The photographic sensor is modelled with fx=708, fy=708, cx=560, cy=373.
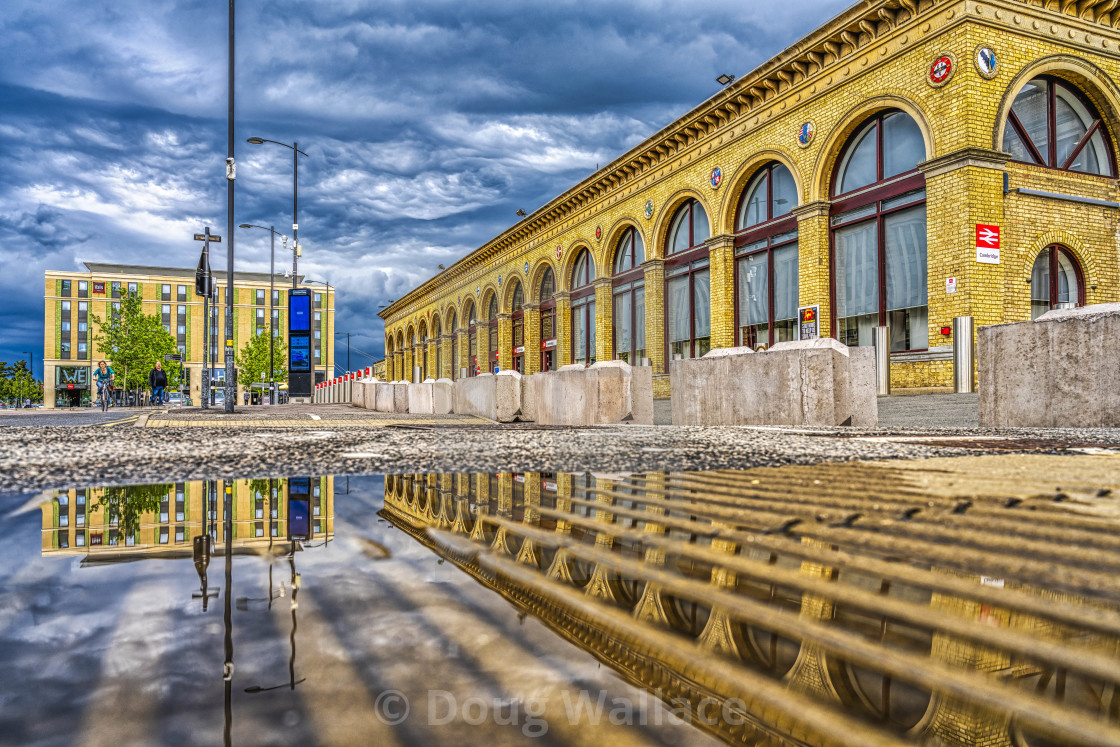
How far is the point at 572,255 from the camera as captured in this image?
31.3 m

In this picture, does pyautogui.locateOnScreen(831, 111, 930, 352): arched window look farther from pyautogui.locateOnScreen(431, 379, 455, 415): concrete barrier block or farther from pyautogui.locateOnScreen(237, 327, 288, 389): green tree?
pyautogui.locateOnScreen(237, 327, 288, 389): green tree

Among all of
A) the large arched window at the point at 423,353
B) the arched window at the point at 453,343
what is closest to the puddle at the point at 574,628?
the arched window at the point at 453,343

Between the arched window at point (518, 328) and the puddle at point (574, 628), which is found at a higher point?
the arched window at point (518, 328)

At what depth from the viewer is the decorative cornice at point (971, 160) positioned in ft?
46.8

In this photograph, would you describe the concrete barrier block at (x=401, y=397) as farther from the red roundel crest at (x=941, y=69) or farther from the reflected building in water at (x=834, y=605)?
the reflected building in water at (x=834, y=605)

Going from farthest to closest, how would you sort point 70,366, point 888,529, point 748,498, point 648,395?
point 70,366
point 648,395
point 748,498
point 888,529

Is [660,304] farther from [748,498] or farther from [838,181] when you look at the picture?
[748,498]

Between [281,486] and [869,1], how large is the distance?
58.4 feet

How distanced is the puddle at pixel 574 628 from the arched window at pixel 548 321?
31143 millimetres

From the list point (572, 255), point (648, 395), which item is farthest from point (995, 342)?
point (572, 255)

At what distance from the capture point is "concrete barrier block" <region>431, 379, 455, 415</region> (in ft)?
53.5

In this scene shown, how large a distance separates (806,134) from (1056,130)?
5376mm

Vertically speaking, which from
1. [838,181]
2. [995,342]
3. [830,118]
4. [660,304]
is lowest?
[995,342]

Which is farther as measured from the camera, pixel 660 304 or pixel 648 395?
pixel 660 304
